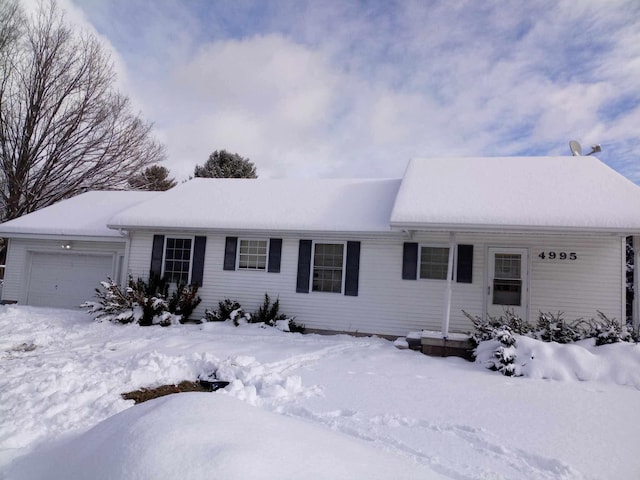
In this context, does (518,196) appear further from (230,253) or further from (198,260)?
(198,260)

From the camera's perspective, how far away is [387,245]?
33.4 ft

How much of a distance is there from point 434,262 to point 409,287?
857 mm

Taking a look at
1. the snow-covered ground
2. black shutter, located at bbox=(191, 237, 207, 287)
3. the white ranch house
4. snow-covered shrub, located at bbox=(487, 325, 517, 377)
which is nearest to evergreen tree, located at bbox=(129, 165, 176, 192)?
the white ranch house

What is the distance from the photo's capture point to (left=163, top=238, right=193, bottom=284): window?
1141cm

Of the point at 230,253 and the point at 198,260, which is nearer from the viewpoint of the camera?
the point at 230,253

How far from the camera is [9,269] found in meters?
13.2

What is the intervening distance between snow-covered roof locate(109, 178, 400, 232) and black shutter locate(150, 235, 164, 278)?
1.60ft

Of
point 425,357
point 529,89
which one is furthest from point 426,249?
point 529,89

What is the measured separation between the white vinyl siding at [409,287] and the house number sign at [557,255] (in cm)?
9

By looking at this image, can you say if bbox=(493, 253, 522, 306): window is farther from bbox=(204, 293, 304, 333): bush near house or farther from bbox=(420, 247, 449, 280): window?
bbox=(204, 293, 304, 333): bush near house

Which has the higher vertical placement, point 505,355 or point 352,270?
point 352,270

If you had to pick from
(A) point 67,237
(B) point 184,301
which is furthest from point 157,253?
(A) point 67,237

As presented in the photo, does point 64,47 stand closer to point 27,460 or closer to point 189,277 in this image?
point 189,277

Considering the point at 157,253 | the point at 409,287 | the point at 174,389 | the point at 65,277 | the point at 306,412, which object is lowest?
the point at 174,389
